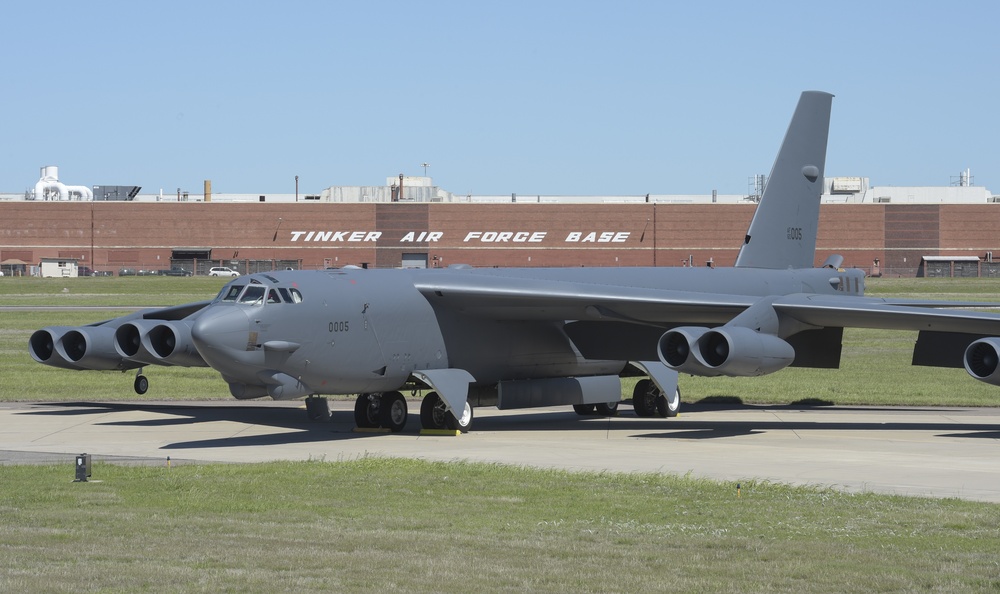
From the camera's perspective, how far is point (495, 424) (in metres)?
28.3

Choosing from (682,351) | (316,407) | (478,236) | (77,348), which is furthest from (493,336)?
(478,236)

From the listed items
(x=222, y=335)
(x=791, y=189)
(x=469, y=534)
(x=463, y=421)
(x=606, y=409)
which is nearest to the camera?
(x=469, y=534)

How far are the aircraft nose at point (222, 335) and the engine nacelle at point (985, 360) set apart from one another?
12737 millimetres

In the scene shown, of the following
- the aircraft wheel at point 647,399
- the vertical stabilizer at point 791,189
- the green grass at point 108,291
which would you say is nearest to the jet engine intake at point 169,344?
the aircraft wheel at point 647,399

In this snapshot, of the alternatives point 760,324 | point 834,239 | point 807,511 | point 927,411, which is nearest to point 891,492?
point 807,511

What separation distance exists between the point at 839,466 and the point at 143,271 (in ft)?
347

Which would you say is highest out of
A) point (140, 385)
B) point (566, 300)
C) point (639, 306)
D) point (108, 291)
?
point (566, 300)

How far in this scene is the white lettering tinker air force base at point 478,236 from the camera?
119 m

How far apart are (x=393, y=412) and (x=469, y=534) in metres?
12.8

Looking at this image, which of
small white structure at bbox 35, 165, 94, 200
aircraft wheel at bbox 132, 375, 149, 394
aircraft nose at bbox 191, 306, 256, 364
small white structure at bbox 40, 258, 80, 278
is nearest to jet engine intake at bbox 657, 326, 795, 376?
aircraft nose at bbox 191, 306, 256, 364

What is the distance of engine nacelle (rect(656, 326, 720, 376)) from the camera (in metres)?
23.6

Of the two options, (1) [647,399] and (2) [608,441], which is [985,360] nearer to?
(2) [608,441]

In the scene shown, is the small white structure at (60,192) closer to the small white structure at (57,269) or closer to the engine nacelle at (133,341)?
the small white structure at (57,269)

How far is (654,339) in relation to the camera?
2778 centimetres
